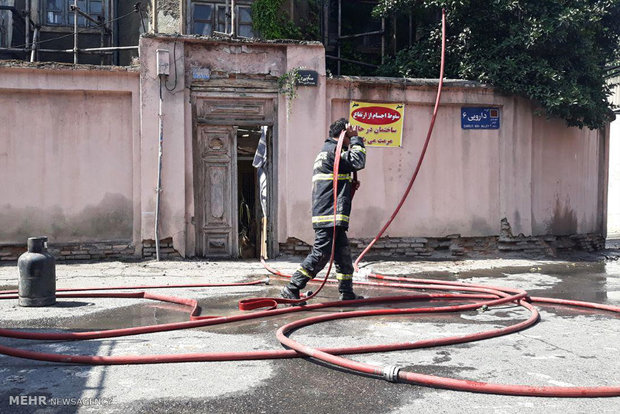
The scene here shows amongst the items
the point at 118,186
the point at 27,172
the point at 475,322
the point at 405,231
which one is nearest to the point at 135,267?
the point at 118,186

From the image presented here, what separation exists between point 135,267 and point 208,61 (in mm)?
3569

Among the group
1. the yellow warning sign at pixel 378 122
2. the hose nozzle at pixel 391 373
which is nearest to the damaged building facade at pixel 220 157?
the yellow warning sign at pixel 378 122

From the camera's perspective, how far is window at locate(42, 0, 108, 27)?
1592cm

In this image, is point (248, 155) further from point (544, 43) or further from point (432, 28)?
point (544, 43)

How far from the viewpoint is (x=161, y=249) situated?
10172 mm

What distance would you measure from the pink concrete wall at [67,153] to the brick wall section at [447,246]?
301cm

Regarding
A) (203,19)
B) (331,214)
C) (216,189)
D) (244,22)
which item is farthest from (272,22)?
(331,214)

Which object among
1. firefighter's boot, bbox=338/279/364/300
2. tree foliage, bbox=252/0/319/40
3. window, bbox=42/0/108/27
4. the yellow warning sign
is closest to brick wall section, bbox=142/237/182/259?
the yellow warning sign

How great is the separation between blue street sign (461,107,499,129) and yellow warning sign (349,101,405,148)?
1242 mm

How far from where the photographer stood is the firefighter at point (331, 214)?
6.20m

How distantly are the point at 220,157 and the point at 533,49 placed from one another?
6089mm

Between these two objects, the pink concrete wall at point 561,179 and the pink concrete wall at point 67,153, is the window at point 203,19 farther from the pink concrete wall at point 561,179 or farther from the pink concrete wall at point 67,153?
the pink concrete wall at point 561,179

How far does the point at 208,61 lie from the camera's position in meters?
10.4

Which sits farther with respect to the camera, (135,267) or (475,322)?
(135,267)
